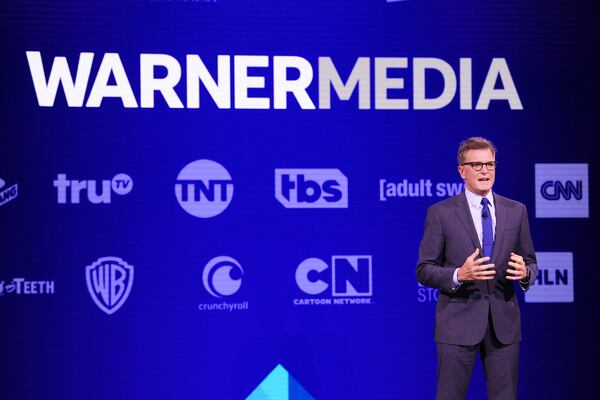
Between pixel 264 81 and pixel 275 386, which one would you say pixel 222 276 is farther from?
pixel 264 81

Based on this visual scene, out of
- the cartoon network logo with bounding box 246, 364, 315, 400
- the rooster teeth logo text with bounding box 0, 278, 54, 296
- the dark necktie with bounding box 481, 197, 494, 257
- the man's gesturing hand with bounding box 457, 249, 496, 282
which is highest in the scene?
the dark necktie with bounding box 481, 197, 494, 257

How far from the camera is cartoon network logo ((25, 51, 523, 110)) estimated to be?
4523mm

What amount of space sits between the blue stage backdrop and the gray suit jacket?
1.33 metres

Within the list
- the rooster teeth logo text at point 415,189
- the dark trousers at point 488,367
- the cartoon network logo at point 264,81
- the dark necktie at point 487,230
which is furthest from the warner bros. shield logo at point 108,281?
the dark necktie at point 487,230

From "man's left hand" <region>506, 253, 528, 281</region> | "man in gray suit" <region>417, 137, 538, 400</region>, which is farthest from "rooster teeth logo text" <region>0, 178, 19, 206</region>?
"man's left hand" <region>506, 253, 528, 281</region>

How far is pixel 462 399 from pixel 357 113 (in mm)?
2005

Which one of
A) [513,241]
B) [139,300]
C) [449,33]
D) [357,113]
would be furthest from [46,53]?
[513,241]

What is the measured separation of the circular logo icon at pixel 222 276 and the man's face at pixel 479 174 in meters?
1.74

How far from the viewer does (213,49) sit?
15.1ft

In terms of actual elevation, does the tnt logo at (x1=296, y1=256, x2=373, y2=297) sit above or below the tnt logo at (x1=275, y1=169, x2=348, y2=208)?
below

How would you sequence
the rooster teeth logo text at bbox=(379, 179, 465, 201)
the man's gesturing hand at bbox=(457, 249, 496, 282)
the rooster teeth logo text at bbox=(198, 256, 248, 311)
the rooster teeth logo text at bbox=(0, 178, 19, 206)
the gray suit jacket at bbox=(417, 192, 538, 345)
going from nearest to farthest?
the man's gesturing hand at bbox=(457, 249, 496, 282), the gray suit jacket at bbox=(417, 192, 538, 345), the rooster teeth logo text at bbox=(0, 178, 19, 206), the rooster teeth logo text at bbox=(198, 256, 248, 311), the rooster teeth logo text at bbox=(379, 179, 465, 201)

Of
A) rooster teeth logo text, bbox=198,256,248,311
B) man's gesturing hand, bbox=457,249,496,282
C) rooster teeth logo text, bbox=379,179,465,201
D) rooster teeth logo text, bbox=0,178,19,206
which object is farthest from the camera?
rooster teeth logo text, bbox=379,179,465,201

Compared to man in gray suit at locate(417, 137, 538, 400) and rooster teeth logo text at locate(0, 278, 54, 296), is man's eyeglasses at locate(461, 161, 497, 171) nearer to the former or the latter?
man in gray suit at locate(417, 137, 538, 400)

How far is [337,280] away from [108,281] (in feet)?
4.54
